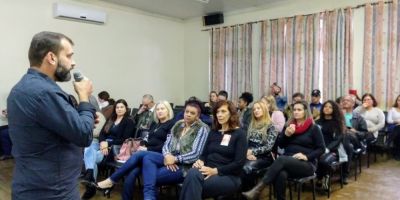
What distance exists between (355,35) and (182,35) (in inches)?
166

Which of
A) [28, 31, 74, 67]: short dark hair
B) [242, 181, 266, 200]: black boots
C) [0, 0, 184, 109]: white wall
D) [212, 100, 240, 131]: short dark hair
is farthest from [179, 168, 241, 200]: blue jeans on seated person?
[0, 0, 184, 109]: white wall

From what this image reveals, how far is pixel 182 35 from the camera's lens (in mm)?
8352

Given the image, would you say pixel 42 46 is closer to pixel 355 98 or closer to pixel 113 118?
pixel 113 118

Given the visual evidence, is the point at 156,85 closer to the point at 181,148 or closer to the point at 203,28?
the point at 203,28

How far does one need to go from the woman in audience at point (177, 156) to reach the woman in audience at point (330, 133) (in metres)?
1.31

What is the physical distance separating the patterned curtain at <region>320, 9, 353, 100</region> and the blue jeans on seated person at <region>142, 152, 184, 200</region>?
3924 mm

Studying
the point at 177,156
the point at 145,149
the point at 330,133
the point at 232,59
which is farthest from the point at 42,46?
the point at 232,59

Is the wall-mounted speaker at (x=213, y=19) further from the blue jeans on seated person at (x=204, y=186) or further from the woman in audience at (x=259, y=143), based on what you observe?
Result: the blue jeans on seated person at (x=204, y=186)

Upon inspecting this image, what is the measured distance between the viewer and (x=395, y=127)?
473cm

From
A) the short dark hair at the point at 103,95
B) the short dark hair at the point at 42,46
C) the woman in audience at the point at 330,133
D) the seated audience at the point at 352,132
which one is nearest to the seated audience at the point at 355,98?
the seated audience at the point at 352,132

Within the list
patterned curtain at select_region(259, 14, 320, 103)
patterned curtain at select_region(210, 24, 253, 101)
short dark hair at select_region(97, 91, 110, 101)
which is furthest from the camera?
patterned curtain at select_region(210, 24, 253, 101)

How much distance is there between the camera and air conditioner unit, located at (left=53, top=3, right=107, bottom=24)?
5852 millimetres

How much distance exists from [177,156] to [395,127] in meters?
3.51

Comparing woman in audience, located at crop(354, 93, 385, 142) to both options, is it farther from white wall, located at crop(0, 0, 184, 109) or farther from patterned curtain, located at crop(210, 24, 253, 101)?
white wall, located at crop(0, 0, 184, 109)
